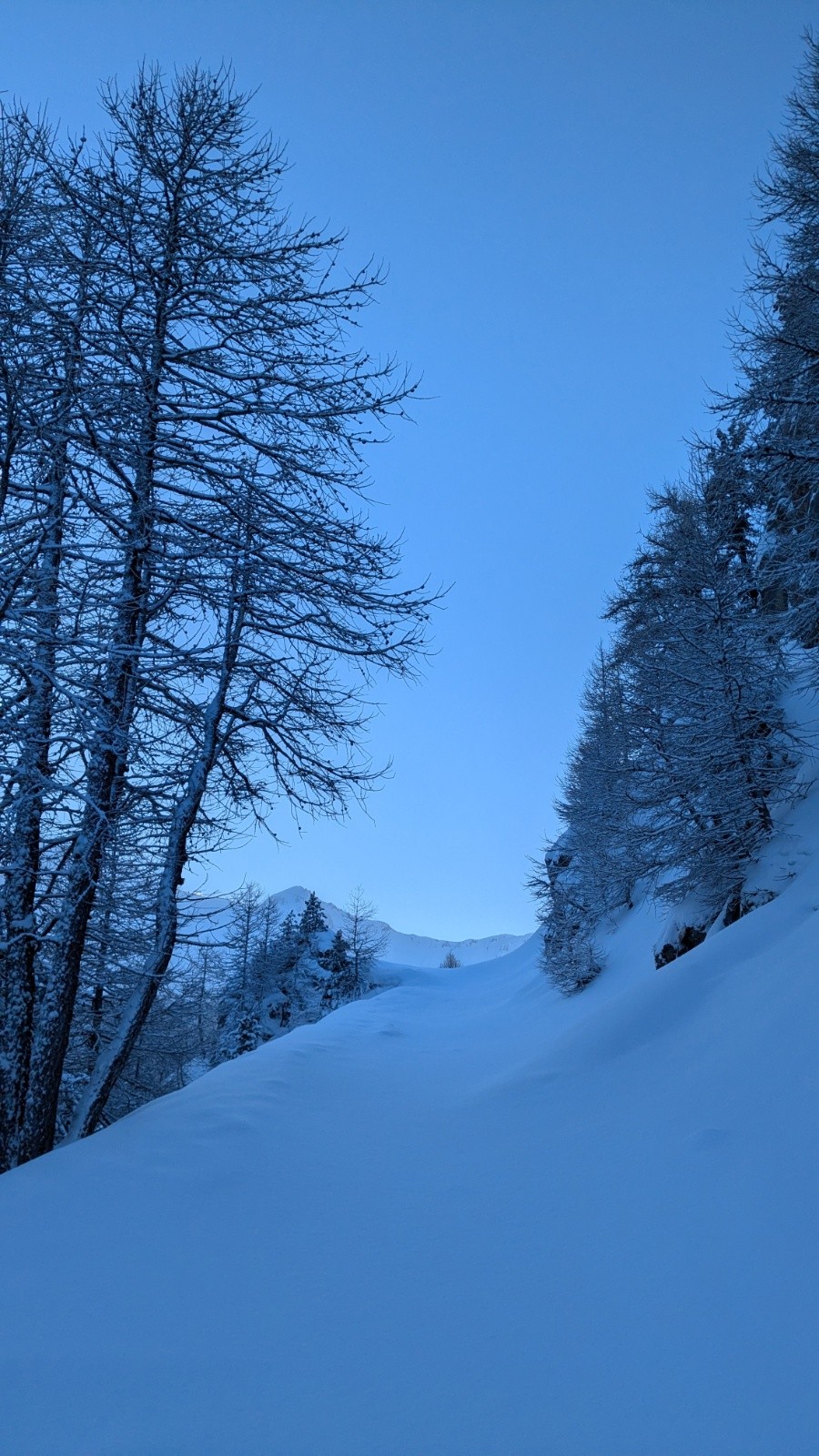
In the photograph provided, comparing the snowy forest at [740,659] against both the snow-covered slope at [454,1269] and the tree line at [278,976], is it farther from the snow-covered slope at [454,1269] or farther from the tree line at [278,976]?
the tree line at [278,976]

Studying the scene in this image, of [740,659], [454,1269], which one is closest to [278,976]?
[740,659]

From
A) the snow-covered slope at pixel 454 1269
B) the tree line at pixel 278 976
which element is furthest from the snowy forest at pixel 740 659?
the tree line at pixel 278 976

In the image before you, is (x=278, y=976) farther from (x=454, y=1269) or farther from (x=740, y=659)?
(x=454, y=1269)

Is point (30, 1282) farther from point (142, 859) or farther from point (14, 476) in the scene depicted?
point (14, 476)

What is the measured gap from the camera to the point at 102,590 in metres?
5.23

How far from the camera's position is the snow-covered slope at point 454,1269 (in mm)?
2219

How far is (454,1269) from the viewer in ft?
10.6

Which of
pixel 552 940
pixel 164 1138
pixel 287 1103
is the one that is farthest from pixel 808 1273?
pixel 552 940

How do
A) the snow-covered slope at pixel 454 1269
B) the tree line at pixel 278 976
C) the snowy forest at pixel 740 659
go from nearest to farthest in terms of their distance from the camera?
the snow-covered slope at pixel 454 1269 → the snowy forest at pixel 740 659 → the tree line at pixel 278 976

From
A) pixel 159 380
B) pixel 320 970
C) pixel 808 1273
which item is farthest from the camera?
pixel 320 970

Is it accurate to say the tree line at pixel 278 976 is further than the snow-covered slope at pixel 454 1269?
Yes

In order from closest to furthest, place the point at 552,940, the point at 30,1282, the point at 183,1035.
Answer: the point at 30,1282, the point at 183,1035, the point at 552,940

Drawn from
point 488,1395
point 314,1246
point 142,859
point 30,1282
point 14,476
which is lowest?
point 488,1395

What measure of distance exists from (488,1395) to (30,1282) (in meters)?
1.99
